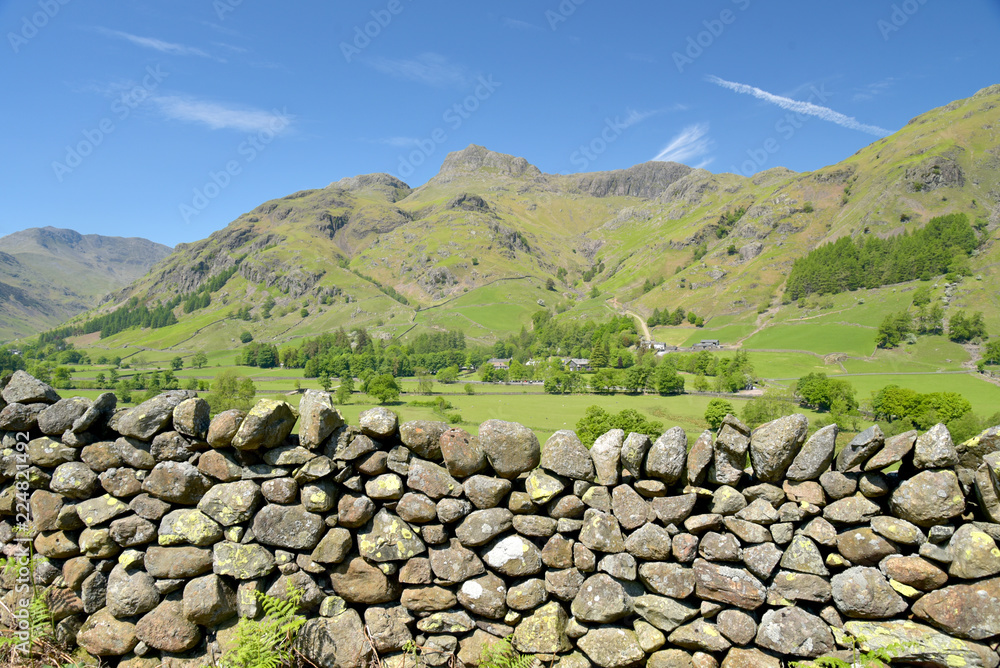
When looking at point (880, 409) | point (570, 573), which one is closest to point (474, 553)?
point (570, 573)

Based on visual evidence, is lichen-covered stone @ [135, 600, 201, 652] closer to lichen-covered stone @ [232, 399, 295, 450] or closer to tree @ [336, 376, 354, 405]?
lichen-covered stone @ [232, 399, 295, 450]

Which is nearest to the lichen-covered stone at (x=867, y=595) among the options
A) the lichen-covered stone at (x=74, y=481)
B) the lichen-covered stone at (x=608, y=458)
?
the lichen-covered stone at (x=608, y=458)

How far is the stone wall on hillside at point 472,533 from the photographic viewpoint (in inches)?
187

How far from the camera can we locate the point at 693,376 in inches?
4395

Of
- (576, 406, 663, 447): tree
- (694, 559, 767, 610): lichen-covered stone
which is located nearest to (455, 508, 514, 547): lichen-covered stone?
(694, 559, 767, 610): lichen-covered stone

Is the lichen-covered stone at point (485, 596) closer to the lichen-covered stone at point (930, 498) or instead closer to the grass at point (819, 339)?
the lichen-covered stone at point (930, 498)

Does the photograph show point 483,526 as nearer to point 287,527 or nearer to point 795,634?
point 287,527

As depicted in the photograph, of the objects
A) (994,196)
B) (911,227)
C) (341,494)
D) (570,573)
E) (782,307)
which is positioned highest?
(994,196)

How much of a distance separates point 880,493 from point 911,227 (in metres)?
248

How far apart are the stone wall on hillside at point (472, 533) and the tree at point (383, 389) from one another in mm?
83045

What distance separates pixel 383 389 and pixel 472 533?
87.6 meters

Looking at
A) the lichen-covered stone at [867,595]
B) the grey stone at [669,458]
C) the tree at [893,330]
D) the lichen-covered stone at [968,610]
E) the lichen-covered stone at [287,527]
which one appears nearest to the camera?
the lichen-covered stone at [968,610]

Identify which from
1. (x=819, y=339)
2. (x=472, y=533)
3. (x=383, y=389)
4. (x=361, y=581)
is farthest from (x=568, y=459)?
(x=819, y=339)

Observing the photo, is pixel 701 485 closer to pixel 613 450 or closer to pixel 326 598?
pixel 613 450
